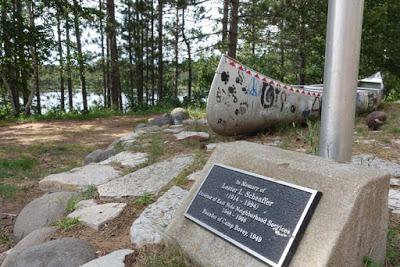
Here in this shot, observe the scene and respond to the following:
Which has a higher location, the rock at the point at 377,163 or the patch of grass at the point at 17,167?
the rock at the point at 377,163

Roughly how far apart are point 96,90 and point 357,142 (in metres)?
26.7

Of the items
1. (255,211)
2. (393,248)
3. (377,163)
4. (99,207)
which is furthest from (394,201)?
(99,207)

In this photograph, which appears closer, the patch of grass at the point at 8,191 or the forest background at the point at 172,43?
the patch of grass at the point at 8,191

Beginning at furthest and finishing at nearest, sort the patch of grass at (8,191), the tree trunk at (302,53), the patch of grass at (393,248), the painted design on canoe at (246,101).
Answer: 1. the tree trunk at (302,53)
2. the painted design on canoe at (246,101)
3. the patch of grass at (8,191)
4. the patch of grass at (393,248)

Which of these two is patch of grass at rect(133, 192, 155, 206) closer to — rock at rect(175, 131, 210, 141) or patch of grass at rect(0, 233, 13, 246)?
patch of grass at rect(0, 233, 13, 246)

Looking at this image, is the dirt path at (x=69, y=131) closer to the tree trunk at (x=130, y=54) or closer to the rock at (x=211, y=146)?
the rock at (x=211, y=146)

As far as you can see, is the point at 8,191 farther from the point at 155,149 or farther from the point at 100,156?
the point at 155,149

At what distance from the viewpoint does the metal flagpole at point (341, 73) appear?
2178 mm

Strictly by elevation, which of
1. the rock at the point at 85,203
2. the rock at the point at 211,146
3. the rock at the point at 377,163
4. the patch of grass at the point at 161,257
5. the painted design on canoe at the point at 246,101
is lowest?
the rock at the point at 85,203

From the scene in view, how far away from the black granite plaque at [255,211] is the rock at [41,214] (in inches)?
56.4

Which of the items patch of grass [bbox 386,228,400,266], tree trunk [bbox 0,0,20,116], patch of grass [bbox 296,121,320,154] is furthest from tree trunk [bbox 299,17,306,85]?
patch of grass [bbox 386,228,400,266]

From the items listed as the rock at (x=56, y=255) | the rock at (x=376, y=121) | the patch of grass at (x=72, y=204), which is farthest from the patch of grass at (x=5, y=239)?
the rock at (x=376, y=121)

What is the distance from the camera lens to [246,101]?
15.9 feet

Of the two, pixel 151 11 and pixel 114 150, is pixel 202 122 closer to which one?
pixel 114 150
